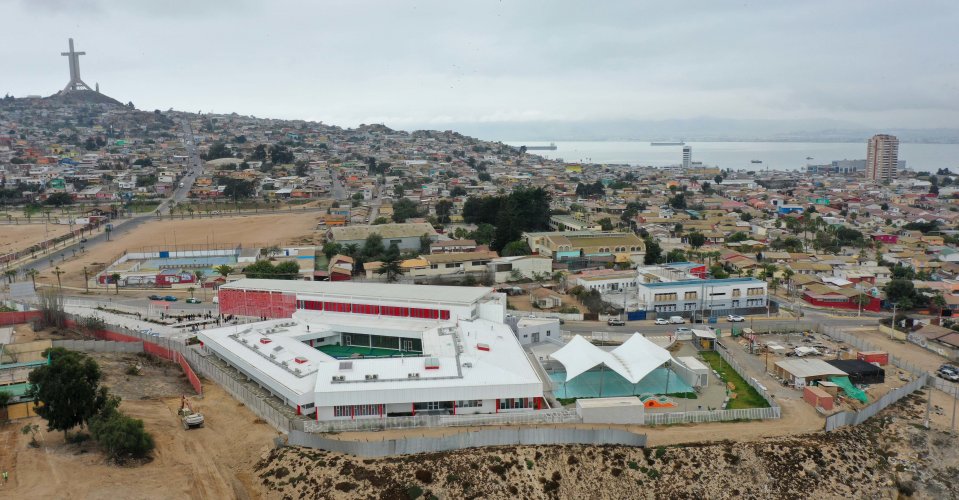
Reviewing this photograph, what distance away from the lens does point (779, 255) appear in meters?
Result: 35.8

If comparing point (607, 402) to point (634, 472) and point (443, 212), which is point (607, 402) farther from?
point (443, 212)

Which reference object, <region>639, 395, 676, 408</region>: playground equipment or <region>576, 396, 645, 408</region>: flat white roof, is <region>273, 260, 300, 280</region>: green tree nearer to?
<region>576, 396, 645, 408</region>: flat white roof

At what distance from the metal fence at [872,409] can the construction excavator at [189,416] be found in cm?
1492

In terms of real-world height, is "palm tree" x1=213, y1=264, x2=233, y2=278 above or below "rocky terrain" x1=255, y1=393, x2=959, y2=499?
above

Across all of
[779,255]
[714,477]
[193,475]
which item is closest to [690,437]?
[714,477]

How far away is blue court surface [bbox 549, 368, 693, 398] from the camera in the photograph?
691 inches

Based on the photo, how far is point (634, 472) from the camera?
1426cm

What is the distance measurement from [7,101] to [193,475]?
517ft

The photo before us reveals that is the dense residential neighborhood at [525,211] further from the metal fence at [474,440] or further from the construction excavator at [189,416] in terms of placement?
the construction excavator at [189,416]

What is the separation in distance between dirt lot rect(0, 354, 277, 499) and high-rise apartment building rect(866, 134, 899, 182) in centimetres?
10065

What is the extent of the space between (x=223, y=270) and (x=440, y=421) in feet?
67.4

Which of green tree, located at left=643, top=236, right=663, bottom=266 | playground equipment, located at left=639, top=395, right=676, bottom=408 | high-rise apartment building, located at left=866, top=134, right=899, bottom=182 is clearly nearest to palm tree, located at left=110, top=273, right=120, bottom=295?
playground equipment, located at left=639, top=395, right=676, bottom=408

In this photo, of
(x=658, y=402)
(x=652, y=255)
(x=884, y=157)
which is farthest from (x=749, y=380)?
(x=884, y=157)

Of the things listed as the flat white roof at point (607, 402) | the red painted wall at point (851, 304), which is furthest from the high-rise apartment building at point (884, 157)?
the flat white roof at point (607, 402)
